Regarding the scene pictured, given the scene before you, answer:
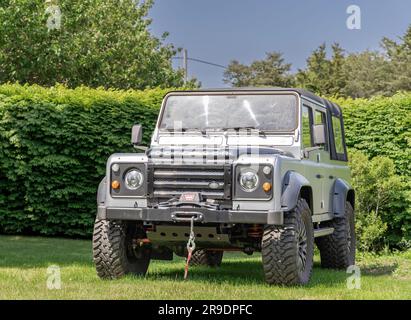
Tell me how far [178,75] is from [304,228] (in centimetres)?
2330

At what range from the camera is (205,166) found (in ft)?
24.7

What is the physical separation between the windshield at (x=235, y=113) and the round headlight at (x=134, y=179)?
4.30ft

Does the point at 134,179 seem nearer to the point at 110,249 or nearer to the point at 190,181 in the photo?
the point at 190,181

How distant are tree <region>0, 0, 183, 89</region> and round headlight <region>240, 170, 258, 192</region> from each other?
1309cm

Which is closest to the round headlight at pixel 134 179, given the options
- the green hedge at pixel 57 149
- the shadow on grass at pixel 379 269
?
the shadow on grass at pixel 379 269

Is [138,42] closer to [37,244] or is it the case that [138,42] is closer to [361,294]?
[37,244]

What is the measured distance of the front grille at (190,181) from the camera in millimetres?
7490

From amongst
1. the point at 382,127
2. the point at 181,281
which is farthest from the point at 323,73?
the point at 181,281

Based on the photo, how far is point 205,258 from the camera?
34.1 feet

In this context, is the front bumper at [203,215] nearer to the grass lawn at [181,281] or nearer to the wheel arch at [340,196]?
the grass lawn at [181,281]

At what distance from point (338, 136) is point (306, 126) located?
2.06m

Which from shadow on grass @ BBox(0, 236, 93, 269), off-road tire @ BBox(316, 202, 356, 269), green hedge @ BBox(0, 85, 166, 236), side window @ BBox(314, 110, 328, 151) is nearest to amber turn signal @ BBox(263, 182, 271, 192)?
side window @ BBox(314, 110, 328, 151)
